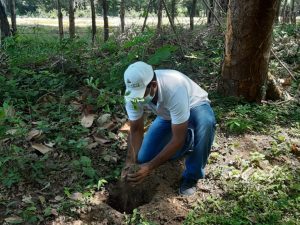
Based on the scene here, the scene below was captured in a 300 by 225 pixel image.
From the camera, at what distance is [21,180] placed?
11.6ft

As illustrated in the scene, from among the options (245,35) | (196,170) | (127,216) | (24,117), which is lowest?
(127,216)

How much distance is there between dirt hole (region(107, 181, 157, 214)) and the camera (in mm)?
3725

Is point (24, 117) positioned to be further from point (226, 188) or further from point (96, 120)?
point (226, 188)

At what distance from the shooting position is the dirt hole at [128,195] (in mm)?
3725

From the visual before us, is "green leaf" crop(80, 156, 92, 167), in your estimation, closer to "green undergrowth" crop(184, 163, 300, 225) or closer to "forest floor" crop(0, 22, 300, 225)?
"forest floor" crop(0, 22, 300, 225)

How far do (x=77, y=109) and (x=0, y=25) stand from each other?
3679mm

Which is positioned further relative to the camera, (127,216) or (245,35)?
(245,35)

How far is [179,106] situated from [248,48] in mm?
2208

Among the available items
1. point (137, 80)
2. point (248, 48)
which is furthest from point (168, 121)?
point (248, 48)

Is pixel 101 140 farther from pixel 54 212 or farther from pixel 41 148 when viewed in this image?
pixel 54 212

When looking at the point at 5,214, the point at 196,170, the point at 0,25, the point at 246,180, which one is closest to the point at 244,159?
the point at 246,180

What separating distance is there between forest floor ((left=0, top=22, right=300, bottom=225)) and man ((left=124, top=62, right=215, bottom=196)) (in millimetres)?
236

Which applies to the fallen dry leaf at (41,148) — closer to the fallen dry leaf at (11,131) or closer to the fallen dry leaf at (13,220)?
the fallen dry leaf at (11,131)

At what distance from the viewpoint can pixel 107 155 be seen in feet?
13.4
